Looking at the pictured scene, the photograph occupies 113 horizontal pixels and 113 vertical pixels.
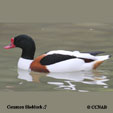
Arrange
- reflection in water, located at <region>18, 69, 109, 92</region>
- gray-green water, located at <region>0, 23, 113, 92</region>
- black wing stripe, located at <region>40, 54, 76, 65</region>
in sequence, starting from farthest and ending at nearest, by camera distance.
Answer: black wing stripe, located at <region>40, 54, 76, 65</region>, reflection in water, located at <region>18, 69, 109, 92</region>, gray-green water, located at <region>0, 23, 113, 92</region>

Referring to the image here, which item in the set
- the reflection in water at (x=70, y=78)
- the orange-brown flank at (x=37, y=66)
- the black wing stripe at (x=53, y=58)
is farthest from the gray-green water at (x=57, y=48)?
the black wing stripe at (x=53, y=58)

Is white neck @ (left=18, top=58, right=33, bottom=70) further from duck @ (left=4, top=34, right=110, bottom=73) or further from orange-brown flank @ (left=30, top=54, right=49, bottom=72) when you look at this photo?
orange-brown flank @ (left=30, top=54, right=49, bottom=72)

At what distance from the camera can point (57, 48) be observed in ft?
58.5

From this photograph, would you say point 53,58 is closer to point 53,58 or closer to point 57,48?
point 53,58

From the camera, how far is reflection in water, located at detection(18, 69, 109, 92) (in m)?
14.1

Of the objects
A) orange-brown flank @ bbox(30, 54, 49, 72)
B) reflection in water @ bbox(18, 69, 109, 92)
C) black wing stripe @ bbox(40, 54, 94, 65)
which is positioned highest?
black wing stripe @ bbox(40, 54, 94, 65)

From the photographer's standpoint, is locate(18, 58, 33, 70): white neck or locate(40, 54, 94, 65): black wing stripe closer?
locate(40, 54, 94, 65): black wing stripe

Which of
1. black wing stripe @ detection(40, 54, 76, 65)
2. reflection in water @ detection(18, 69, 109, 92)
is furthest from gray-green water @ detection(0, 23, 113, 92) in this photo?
black wing stripe @ detection(40, 54, 76, 65)

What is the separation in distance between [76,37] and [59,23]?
2587mm

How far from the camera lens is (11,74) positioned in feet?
49.5

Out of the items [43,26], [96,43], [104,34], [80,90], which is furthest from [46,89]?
[43,26]

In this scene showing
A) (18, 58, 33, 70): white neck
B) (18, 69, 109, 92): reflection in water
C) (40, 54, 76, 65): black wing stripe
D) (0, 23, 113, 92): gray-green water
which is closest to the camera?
(0, 23, 113, 92): gray-green water

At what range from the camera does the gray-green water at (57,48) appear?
13.9 m

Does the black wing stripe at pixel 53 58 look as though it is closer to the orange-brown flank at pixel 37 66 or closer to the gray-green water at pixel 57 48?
the orange-brown flank at pixel 37 66
